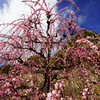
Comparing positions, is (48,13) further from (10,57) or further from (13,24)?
(10,57)

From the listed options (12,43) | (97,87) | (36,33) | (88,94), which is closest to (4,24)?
(12,43)

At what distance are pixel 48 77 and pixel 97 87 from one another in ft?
14.3

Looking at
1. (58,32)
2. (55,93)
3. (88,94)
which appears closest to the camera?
(55,93)

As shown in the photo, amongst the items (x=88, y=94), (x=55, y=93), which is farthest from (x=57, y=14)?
(x=88, y=94)

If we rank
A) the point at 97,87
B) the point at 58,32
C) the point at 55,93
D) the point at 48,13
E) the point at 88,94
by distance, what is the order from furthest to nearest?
the point at 97,87, the point at 88,94, the point at 58,32, the point at 48,13, the point at 55,93

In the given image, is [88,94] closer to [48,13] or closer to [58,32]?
[58,32]

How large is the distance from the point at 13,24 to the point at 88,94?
13.1 ft

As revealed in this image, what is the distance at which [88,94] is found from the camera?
5.24 metres

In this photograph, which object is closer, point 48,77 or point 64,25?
point 64,25

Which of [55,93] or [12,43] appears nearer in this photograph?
[55,93]

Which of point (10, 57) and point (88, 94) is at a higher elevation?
point (10, 57)

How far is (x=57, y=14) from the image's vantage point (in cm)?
307

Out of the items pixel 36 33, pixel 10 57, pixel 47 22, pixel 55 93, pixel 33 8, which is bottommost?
pixel 55 93

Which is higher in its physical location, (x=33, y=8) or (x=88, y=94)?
(x=33, y=8)
